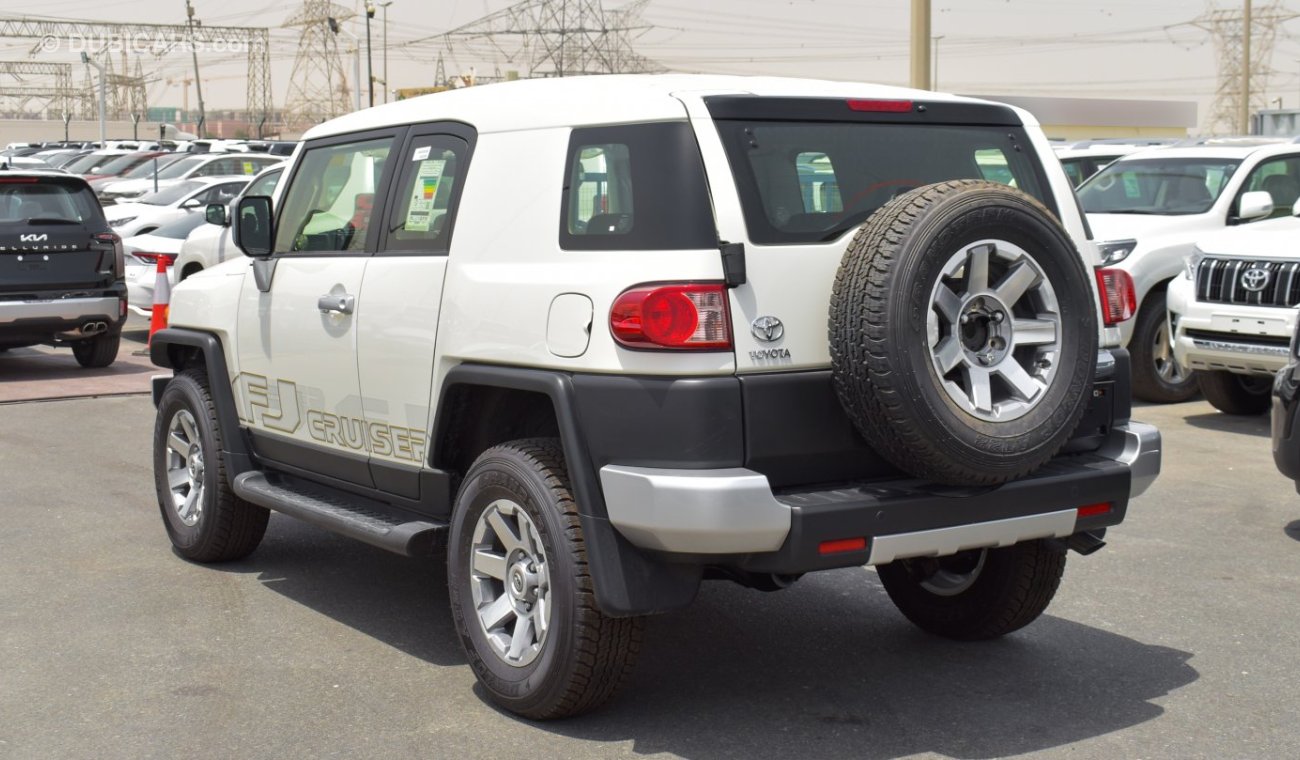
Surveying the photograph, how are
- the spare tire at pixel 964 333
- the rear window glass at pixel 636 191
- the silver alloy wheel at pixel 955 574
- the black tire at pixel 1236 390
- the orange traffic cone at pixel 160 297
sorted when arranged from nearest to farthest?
the spare tire at pixel 964 333
the rear window glass at pixel 636 191
the silver alloy wheel at pixel 955 574
the black tire at pixel 1236 390
the orange traffic cone at pixel 160 297

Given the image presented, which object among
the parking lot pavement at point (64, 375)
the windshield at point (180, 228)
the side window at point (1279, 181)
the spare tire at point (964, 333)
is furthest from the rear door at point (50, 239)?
the spare tire at point (964, 333)

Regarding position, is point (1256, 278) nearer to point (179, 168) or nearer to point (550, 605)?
point (550, 605)

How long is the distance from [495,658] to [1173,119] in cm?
12944

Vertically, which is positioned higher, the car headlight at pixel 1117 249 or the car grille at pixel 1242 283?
the car headlight at pixel 1117 249

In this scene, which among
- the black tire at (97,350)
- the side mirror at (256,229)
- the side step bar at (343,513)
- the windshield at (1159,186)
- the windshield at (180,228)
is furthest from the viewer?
the windshield at (180,228)

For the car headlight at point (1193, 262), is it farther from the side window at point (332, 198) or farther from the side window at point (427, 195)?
the side window at point (427, 195)

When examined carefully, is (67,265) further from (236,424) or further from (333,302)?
(333,302)

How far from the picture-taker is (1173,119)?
410 ft

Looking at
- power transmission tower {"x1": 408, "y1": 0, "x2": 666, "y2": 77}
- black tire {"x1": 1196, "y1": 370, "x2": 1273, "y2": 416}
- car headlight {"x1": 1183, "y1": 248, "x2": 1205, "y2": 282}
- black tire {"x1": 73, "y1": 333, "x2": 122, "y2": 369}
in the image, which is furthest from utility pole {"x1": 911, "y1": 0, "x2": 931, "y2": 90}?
power transmission tower {"x1": 408, "y1": 0, "x2": 666, "y2": 77}

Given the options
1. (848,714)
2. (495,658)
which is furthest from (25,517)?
(848,714)

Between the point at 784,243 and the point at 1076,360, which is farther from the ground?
the point at 784,243

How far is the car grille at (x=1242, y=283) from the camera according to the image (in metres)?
9.80

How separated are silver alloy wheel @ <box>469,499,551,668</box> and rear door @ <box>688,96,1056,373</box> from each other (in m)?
0.89

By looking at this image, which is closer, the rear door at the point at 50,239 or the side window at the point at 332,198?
the side window at the point at 332,198
